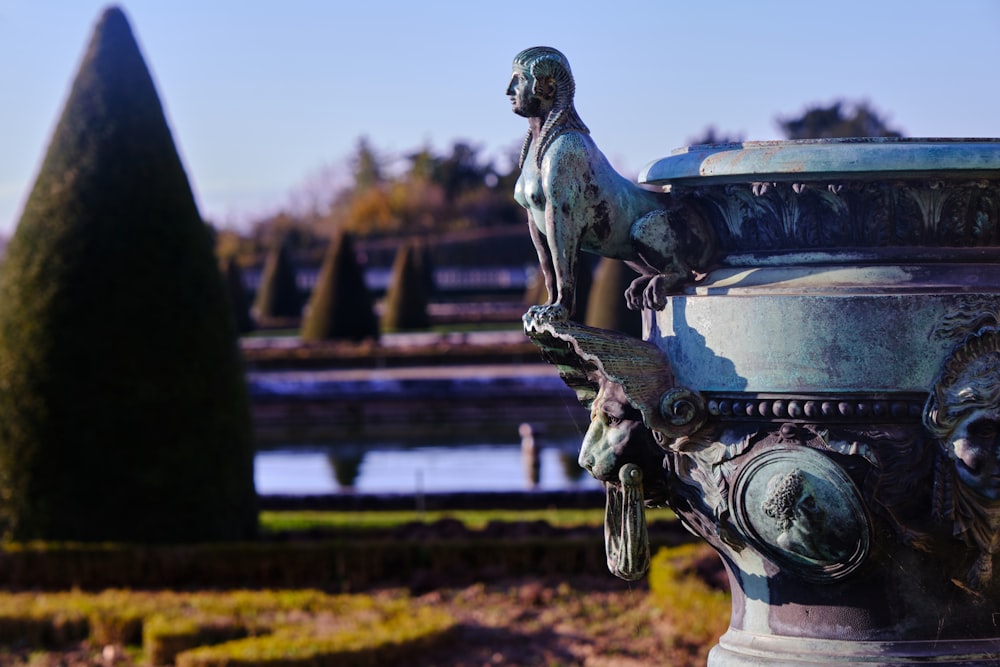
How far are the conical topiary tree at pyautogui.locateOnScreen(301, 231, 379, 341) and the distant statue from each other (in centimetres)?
2307

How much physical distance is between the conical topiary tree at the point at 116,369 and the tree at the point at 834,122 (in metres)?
38.6

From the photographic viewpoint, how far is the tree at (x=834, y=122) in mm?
45097

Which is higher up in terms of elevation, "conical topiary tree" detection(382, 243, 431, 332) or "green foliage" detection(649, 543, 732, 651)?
"conical topiary tree" detection(382, 243, 431, 332)

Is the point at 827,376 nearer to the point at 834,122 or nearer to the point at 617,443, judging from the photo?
the point at 617,443

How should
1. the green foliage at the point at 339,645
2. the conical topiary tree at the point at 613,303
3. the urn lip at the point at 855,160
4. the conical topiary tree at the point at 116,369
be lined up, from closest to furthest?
the urn lip at the point at 855,160 < the green foliage at the point at 339,645 < the conical topiary tree at the point at 116,369 < the conical topiary tree at the point at 613,303

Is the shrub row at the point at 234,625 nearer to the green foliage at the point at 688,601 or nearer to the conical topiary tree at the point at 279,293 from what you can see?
the green foliage at the point at 688,601

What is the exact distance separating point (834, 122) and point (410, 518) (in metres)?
39.0

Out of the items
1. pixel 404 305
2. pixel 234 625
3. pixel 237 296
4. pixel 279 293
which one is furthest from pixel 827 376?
pixel 279 293

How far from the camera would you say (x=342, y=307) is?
2581cm

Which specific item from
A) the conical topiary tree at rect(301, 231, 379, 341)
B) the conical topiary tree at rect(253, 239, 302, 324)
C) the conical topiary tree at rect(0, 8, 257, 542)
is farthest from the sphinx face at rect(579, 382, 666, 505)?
the conical topiary tree at rect(253, 239, 302, 324)

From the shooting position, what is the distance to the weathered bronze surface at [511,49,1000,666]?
8.09 ft

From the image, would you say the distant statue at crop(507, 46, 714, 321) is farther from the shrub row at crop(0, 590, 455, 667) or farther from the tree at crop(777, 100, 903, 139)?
the tree at crop(777, 100, 903, 139)

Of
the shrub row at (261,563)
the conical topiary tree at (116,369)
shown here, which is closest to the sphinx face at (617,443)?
the shrub row at (261,563)

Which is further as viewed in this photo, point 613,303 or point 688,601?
point 613,303
